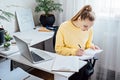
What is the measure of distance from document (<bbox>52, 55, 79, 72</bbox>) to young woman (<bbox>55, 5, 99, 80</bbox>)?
306 mm

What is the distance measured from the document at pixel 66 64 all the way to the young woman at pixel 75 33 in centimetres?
29

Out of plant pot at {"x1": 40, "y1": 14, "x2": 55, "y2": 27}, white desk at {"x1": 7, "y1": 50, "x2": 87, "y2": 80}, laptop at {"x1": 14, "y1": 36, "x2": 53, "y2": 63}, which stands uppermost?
plant pot at {"x1": 40, "y1": 14, "x2": 55, "y2": 27}

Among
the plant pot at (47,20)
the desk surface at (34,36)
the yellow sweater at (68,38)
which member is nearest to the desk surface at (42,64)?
the yellow sweater at (68,38)

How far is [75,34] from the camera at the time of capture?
202 centimetres

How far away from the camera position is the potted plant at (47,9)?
2.57 meters

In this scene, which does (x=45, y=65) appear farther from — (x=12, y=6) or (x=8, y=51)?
(x=12, y=6)

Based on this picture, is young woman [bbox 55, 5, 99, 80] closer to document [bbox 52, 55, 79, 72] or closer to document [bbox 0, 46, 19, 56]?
document [bbox 52, 55, 79, 72]

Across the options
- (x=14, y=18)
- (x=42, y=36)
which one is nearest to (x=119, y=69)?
(x=42, y=36)

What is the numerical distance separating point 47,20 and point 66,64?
50.3 inches

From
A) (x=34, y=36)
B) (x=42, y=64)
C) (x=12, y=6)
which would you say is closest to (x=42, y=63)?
(x=42, y=64)

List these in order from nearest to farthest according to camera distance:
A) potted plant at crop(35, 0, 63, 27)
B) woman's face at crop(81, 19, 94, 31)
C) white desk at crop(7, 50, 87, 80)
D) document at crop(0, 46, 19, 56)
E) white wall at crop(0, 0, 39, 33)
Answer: white desk at crop(7, 50, 87, 80) < document at crop(0, 46, 19, 56) < woman's face at crop(81, 19, 94, 31) < white wall at crop(0, 0, 39, 33) < potted plant at crop(35, 0, 63, 27)

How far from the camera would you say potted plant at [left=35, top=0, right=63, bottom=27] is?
257 cm

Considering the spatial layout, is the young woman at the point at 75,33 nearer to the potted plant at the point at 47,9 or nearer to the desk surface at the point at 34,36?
the desk surface at the point at 34,36

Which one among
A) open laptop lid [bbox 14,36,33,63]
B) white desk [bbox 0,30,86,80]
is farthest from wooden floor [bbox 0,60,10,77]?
open laptop lid [bbox 14,36,33,63]
